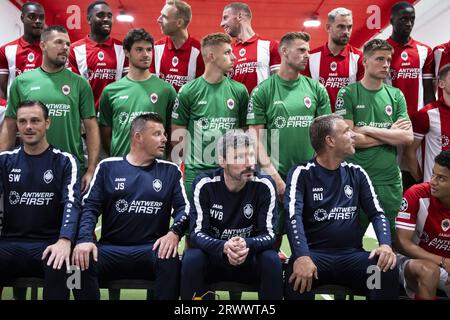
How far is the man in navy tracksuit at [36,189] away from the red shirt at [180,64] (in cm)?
155

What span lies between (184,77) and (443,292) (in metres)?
3.14

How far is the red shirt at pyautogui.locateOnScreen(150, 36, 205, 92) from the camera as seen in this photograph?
218 inches

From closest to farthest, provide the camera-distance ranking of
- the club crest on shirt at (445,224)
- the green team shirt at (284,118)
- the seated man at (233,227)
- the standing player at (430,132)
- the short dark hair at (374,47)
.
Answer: the seated man at (233,227), the club crest on shirt at (445,224), the green team shirt at (284,118), the short dark hair at (374,47), the standing player at (430,132)

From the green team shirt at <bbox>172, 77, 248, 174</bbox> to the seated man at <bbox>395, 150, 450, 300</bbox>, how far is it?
1.63m

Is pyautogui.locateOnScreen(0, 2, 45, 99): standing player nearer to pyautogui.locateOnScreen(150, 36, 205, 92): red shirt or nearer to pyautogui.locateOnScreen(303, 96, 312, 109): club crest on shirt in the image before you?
pyautogui.locateOnScreen(150, 36, 205, 92): red shirt

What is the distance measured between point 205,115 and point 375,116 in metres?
1.55

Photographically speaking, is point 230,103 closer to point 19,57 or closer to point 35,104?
point 35,104

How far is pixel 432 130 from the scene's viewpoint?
5.18 metres

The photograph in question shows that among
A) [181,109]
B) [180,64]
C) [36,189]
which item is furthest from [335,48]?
[36,189]

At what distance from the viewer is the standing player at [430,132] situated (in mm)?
5121

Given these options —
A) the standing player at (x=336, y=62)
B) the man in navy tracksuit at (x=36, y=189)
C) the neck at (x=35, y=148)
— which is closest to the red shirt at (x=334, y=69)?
the standing player at (x=336, y=62)

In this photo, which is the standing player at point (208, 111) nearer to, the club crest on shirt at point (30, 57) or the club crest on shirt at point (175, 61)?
the club crest on shirt at point (175, 61)

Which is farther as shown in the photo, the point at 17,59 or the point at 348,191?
the point at 17,59

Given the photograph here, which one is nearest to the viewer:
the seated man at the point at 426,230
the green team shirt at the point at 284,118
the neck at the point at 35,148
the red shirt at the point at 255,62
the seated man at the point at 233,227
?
the seated man at the point at 233,227
